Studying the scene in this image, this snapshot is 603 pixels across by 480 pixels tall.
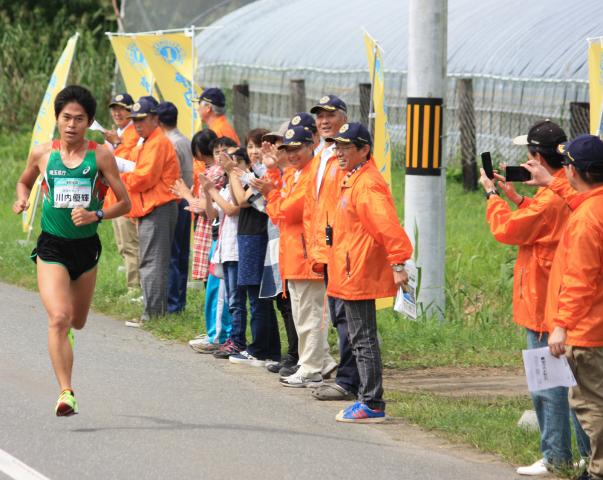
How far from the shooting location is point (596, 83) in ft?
A: 36.4

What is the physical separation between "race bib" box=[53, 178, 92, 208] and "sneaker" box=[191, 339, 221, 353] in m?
2.98

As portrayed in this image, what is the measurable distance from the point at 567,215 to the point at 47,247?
334cm

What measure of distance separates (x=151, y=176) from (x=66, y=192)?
3755mm

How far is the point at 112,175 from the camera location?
29.0ft

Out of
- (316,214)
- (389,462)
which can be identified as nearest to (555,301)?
(389,462)

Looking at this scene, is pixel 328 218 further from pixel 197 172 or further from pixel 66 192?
pixel 197 172

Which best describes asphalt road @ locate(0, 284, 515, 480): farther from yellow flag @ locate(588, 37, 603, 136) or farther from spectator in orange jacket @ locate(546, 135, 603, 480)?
yellow flag @ locate(588, 37, 603, 136)

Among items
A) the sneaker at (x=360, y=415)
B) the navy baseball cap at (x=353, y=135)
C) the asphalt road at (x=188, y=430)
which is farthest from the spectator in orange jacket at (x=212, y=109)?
the sneaker at (x=360, y=415)

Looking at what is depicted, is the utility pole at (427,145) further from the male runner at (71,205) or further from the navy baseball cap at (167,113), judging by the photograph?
the male runner at (71,205)

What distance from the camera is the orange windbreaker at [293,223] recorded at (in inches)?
393

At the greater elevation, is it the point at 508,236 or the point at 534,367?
the point at 508,236

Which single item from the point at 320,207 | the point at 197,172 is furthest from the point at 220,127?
the point at 320,207

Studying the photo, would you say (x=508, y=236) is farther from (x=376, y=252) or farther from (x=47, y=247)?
(x=47, y=247)

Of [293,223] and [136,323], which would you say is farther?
[136,323]
